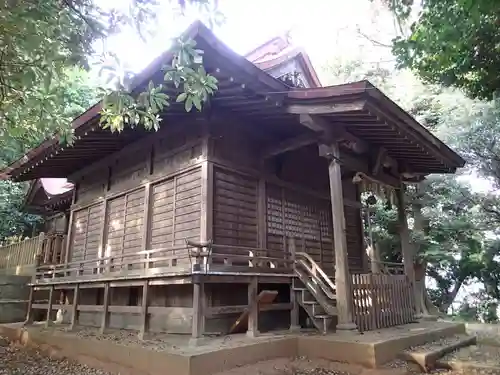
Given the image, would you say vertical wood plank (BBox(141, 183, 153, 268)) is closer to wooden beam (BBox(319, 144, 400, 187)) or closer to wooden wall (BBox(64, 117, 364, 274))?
wooden wall (BBox(64, 117, 364, 274))

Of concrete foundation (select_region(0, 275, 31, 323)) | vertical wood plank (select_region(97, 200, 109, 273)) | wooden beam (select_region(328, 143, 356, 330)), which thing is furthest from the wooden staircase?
concrete foundation (select_region(0, 275, 31, 323))

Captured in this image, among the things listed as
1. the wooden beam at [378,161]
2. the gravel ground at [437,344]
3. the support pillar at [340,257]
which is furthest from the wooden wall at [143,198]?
the gravel ground at [437,344]

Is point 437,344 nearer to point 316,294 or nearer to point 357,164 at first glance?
point 316,294

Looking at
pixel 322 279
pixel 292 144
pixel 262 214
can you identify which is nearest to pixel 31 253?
pixel 262 214

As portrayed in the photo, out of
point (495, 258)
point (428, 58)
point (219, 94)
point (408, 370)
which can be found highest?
point (428, 58)

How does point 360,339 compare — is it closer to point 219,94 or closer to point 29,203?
point 219,94

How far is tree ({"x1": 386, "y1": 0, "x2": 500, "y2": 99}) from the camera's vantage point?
491 centimetres

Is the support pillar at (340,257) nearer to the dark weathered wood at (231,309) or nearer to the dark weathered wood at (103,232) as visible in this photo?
the dark weathered wood at (231,309)

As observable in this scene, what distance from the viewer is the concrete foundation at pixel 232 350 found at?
476 cm

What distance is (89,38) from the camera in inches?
145

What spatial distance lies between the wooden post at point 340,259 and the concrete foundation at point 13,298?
9438mm

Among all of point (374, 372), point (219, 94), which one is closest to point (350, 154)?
point (219, 94)

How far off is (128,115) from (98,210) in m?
6.36

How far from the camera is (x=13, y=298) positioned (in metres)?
11.3
